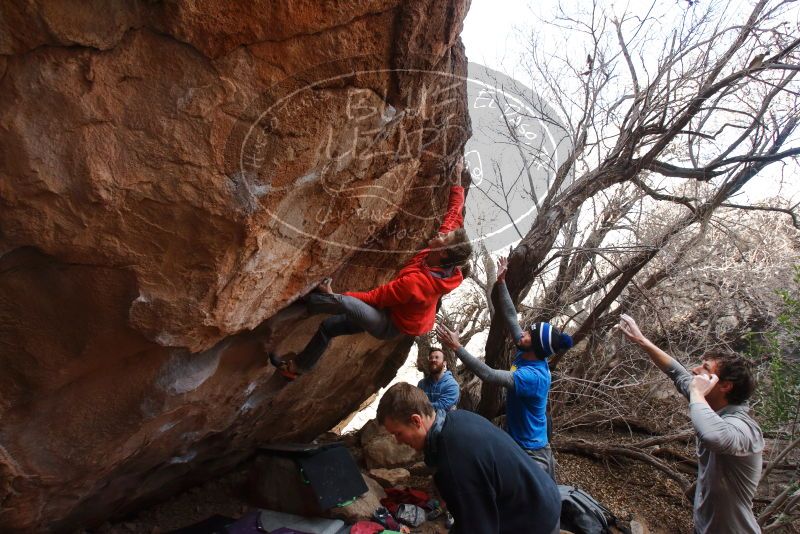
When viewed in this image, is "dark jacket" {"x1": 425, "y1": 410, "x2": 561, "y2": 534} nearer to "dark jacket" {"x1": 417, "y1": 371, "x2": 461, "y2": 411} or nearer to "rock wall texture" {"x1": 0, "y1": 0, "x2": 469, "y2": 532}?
"rock wall texture" {"x1": 0, "y1": 0, "x2": 469, "y2": 532}

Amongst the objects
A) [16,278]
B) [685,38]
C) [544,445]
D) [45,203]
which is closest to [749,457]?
[544,445]

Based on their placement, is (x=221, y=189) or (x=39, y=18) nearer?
(x=39, y=18)

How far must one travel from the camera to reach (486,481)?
7.16ft

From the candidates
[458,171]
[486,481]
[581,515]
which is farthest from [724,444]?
[458,171]

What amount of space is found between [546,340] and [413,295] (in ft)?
3.40

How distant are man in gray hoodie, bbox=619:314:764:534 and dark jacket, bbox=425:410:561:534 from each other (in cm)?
94

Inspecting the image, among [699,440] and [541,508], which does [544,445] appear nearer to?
[699,440]

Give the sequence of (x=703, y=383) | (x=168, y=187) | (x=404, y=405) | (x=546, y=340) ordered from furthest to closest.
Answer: (x=546, y=340)
(x=703, y=383)
(x=168, y=187)
(x=404, y=405)

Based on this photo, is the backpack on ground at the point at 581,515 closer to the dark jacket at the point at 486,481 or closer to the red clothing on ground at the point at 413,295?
the red clothing on ground at the point at 413,295

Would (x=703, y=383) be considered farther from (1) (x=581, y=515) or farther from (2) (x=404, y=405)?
(1) (x=581, y=515)

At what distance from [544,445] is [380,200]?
7.07 ft

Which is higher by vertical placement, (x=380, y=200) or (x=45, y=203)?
(x=380, y=200)

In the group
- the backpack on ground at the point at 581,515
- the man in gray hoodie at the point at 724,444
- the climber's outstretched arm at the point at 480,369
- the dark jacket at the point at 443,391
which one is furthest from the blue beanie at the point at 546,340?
the dark jacket at the point at 443,391

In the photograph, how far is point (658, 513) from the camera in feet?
19.9
